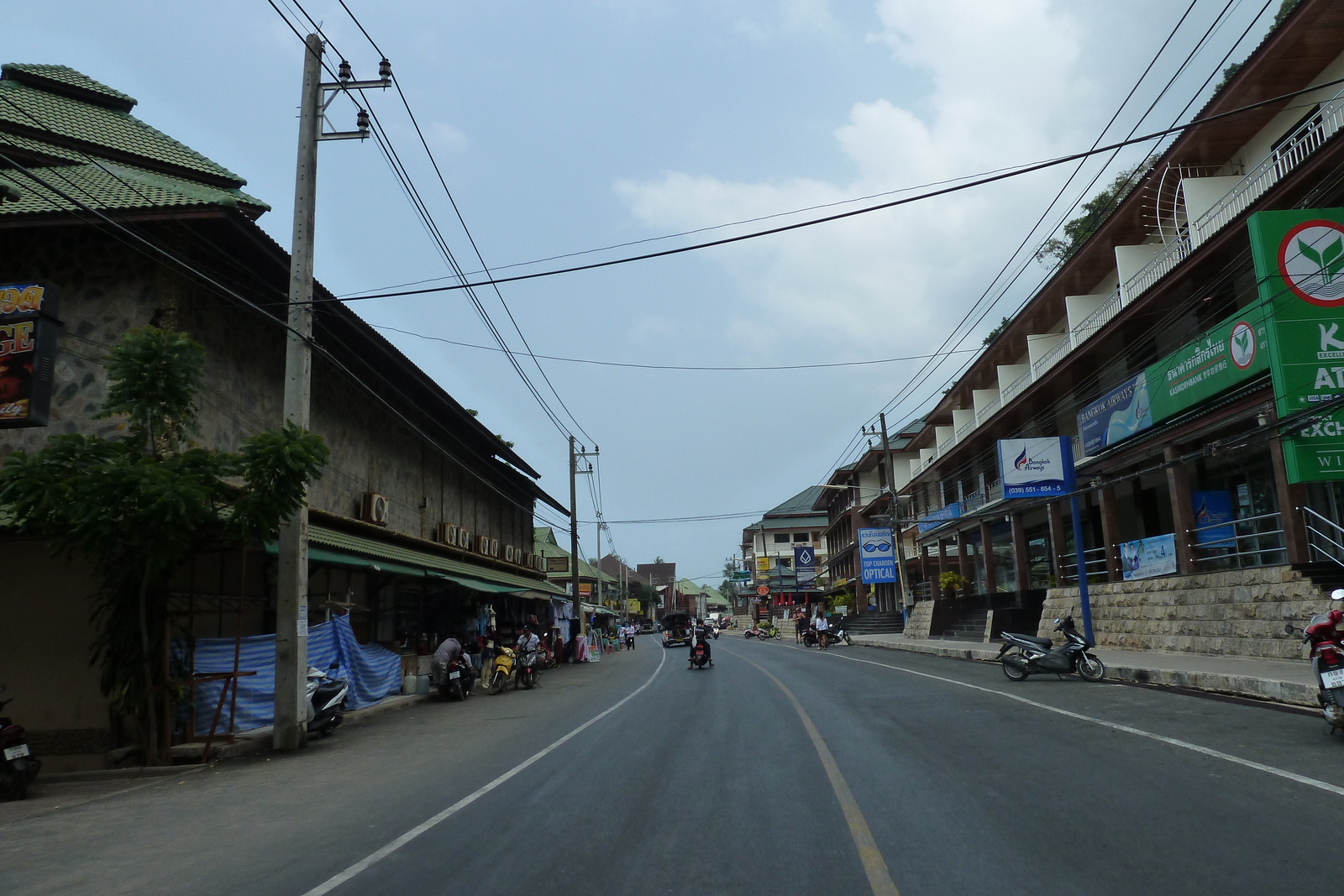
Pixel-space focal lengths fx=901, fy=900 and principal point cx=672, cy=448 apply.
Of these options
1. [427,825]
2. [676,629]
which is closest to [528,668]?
[427,825]

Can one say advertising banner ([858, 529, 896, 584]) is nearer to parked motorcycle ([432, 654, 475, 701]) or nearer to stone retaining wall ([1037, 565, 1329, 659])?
stone retaining wall ([1037, 565, 1329, 659])

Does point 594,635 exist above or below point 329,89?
below

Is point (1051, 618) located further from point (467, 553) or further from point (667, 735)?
point (667, 735)

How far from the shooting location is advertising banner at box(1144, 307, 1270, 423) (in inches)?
733

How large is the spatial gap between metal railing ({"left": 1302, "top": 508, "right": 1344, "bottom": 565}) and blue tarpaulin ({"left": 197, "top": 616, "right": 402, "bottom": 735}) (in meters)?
18.7

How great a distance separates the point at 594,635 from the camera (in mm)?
47562

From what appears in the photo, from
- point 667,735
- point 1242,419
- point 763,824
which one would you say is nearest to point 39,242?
point 667,735

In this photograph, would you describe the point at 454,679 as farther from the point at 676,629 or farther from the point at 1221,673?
the point at 676,629

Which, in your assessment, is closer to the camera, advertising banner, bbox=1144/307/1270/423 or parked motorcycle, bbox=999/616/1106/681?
parked motorcycle, bbox=999/616/1106/681

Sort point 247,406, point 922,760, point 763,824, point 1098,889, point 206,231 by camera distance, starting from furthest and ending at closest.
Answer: point 247,406 < point 206,231 < point 922,760 < point 763,824 < point 1098,889

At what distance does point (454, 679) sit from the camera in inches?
794

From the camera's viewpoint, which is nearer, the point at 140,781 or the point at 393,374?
→ the point at 140,781

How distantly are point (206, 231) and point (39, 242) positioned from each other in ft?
7.60

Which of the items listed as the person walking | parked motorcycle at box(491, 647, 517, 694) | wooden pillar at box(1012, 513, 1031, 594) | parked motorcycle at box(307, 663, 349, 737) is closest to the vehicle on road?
the person walking
